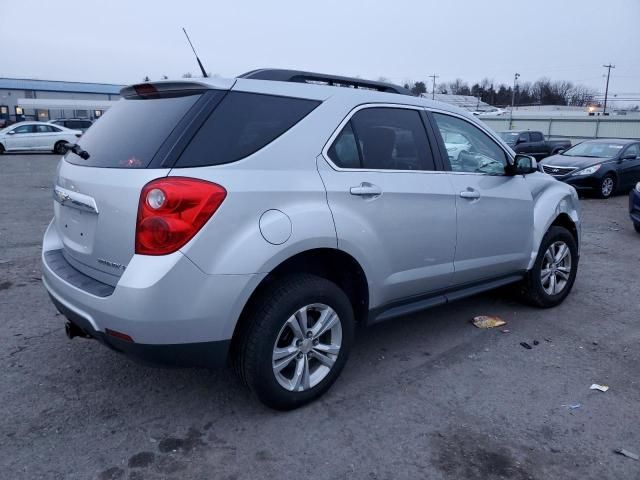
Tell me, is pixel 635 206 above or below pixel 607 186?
above

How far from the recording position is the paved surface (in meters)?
2.64

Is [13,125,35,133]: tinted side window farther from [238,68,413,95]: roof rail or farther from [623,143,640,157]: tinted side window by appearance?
[238,68,413,95]: roof rail

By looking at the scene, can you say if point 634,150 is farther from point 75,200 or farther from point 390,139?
point 75,200

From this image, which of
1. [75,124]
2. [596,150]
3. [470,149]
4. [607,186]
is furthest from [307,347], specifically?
[75,124]

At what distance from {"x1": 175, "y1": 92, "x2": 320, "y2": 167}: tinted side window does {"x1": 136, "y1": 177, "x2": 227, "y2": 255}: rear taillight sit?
0.14 m

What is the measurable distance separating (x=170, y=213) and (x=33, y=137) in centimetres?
2555

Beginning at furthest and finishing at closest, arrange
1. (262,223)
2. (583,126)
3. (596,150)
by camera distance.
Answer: (583,126) < (596,150) < (262,223)

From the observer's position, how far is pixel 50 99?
61.4m

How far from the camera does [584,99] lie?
3521 inches

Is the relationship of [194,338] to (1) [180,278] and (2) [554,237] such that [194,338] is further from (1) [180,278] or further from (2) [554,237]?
(2) [554,237]

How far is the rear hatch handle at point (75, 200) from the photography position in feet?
9.18

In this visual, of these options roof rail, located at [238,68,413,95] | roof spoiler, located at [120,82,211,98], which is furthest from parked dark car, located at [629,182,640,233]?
roof spoiler, located at [120,82,211,98]

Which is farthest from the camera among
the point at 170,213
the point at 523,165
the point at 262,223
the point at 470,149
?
the point at 523,165

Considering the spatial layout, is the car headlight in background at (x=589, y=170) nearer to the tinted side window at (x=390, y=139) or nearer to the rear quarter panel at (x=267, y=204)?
the tinted side window at (x=390, y=139)
